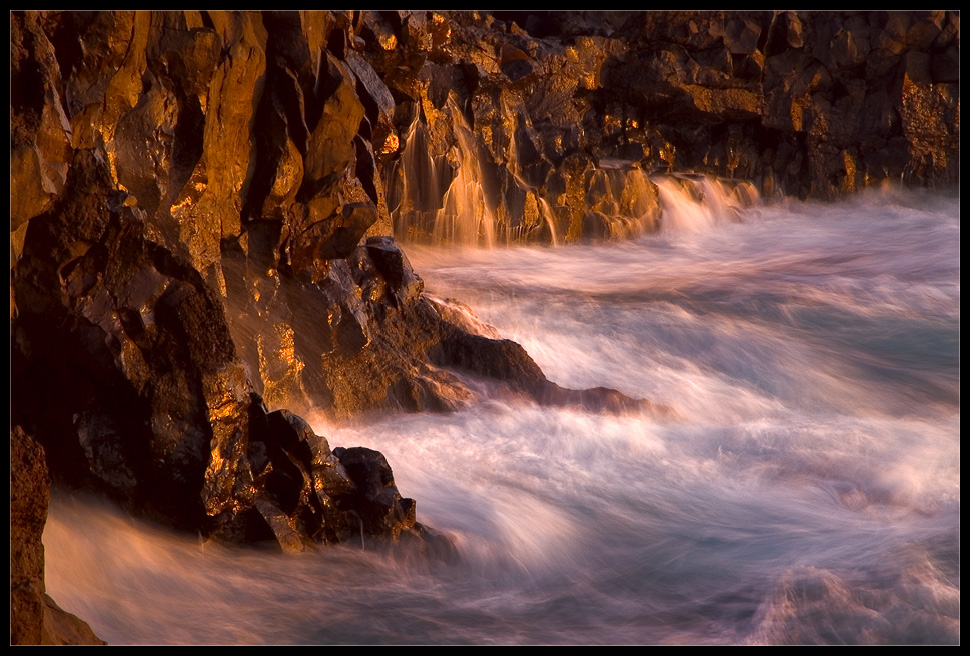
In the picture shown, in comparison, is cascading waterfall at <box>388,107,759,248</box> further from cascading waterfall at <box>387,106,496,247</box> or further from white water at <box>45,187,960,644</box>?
white water at <box>45,187,960,644</box>

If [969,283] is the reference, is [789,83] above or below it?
above

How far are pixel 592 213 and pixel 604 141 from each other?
2259mm

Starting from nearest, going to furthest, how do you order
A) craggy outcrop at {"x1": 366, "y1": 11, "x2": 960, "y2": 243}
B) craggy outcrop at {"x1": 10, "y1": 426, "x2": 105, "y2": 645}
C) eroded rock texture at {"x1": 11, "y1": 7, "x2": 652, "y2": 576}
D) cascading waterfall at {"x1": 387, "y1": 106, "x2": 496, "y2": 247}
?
craggy outcrop at {"x1": 10, "y1": 426, "x2": 105, "y2": 645}, eroded rock texture at {"x1": 11, "y1": 7, "x2": 652, "y2": 576}, cascading waterfall at {"x1": 387, "y1": 106, "x2": 496, "y2": 247}, craggy outcrop at {"x1": 366, "y1": 11, "x2": 960, "y2": 243}

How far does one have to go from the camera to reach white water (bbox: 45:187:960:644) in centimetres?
507

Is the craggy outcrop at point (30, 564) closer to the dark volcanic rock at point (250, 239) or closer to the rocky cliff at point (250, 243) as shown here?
the rocky cliff at point (250, 243)

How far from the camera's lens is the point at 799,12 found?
16.3 metres

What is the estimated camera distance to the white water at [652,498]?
16.6 ft

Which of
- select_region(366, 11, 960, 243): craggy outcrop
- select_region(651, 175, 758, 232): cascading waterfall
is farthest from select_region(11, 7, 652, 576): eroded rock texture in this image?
select_region(651, 175, 758, 232): cascading waterfall

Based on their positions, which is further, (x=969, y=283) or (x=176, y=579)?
(x=969, y=283)

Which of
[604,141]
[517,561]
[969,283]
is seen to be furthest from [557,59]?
[517,561]

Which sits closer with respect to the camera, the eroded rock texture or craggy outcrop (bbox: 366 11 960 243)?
the eroded rock texture

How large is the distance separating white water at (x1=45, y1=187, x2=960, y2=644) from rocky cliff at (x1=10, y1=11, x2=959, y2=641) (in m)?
0.32

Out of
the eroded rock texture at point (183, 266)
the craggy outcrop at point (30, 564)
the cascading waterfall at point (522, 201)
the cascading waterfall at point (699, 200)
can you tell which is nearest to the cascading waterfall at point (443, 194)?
the cascading waterfall at point (522, 201)
